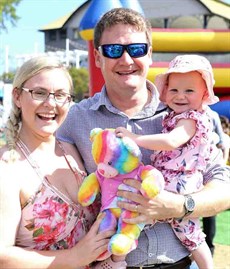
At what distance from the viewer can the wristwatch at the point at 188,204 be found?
2.27 meters

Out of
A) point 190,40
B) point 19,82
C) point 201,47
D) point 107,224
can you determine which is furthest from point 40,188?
point 201,47

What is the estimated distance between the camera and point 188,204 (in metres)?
2.28

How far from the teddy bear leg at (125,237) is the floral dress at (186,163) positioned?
263 millimetres

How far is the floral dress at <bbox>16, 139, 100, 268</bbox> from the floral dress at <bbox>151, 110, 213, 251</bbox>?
445mm

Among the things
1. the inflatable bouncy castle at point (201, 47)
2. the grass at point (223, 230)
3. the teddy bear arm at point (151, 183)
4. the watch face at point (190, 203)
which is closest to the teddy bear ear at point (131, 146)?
the teddy bear arm at point (151, 183)

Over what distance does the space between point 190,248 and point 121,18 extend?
3.66 ft

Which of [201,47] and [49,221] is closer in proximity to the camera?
[49,221]

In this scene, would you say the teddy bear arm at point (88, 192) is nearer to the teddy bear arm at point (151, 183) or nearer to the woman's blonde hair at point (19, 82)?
the teddy bear arm at point (151, 183)

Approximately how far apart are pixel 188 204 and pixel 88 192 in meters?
0.45

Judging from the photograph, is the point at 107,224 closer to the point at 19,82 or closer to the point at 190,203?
the point at 190,203

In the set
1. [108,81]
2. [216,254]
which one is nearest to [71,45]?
[216,254]

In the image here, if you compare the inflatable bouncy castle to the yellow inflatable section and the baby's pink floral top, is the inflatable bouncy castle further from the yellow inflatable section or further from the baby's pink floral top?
the baby's pink floral top

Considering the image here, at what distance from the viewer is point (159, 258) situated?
7.72ft

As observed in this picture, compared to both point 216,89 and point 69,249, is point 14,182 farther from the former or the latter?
point 216,89
